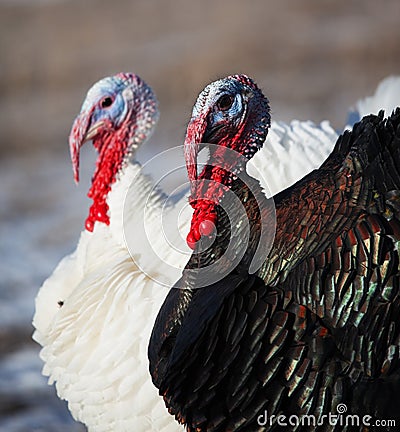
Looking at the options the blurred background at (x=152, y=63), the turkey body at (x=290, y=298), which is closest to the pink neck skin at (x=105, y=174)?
the turkey body at (x=290, y=298)

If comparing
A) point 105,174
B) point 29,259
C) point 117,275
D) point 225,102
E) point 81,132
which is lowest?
point 225,102

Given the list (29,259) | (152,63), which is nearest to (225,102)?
(29,259)

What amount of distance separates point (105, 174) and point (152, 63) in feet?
15.8

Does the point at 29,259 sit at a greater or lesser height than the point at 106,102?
greater

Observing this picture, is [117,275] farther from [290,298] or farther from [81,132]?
[290,298]

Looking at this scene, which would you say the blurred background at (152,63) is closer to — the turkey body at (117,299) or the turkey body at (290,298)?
the turkey body at (117,299)

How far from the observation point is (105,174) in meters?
3.73

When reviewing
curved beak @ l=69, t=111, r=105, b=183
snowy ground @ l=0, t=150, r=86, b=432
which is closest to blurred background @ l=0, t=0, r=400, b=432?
snowy ground @ l=0, t=150, r=86, b=432

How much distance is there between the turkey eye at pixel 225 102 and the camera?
8.73 ft

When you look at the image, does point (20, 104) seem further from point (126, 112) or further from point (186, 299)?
point (186, 299)

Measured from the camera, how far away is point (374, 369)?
93.3 inches

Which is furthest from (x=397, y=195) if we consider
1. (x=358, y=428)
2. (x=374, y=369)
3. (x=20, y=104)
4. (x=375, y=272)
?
(x=20, y=104)

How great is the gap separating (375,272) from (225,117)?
641 millimetres

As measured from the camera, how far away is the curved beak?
3752 mm
